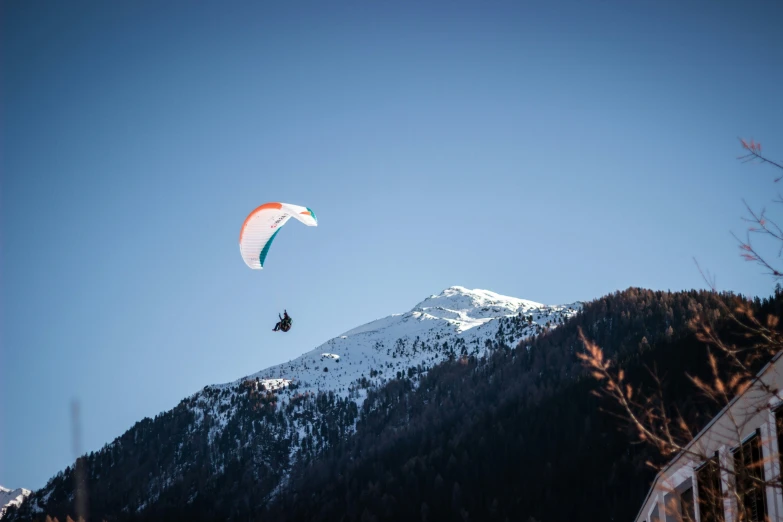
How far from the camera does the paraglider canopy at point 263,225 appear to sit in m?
39.3

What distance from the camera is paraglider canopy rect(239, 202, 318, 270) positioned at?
129ft

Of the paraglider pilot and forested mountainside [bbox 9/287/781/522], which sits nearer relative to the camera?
the paraglider pilot

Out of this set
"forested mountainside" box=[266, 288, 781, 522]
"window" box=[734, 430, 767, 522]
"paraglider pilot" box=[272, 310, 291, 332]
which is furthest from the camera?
"forested mountainside" box=[266, 288, 781, 522]

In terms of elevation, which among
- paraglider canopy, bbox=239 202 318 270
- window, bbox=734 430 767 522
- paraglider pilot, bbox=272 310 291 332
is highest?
paraglider canopy, bbox=239 202 318 270

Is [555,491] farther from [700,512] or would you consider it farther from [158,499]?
[158,499]

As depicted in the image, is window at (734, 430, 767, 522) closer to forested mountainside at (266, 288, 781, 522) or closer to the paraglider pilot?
the paraglider pilot

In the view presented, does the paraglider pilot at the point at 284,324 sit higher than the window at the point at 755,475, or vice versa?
the paraglider pilot at the point at 284,324

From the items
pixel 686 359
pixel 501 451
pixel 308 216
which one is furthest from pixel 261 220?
pixel 686 359

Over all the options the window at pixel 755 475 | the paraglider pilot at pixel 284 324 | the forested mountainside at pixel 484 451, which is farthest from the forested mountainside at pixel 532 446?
the window at pixel 755 475

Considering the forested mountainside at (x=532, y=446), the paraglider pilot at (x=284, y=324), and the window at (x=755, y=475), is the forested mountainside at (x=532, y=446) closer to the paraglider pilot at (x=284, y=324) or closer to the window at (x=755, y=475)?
the paraglider pilot at (x=284, y=324)

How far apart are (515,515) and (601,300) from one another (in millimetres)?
90288

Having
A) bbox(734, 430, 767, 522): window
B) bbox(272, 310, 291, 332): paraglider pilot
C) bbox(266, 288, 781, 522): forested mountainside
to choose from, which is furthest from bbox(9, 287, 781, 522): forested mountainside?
bbox(734, 430, 767, 522): window

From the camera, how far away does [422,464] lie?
386 feet

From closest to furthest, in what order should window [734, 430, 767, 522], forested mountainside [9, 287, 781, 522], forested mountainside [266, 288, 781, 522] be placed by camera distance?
1. window [734, 430, 767, 522]
2. forested mountainside [266, 288, 781, 522]
3. forested mountainside [9, 287, 781, 522]
